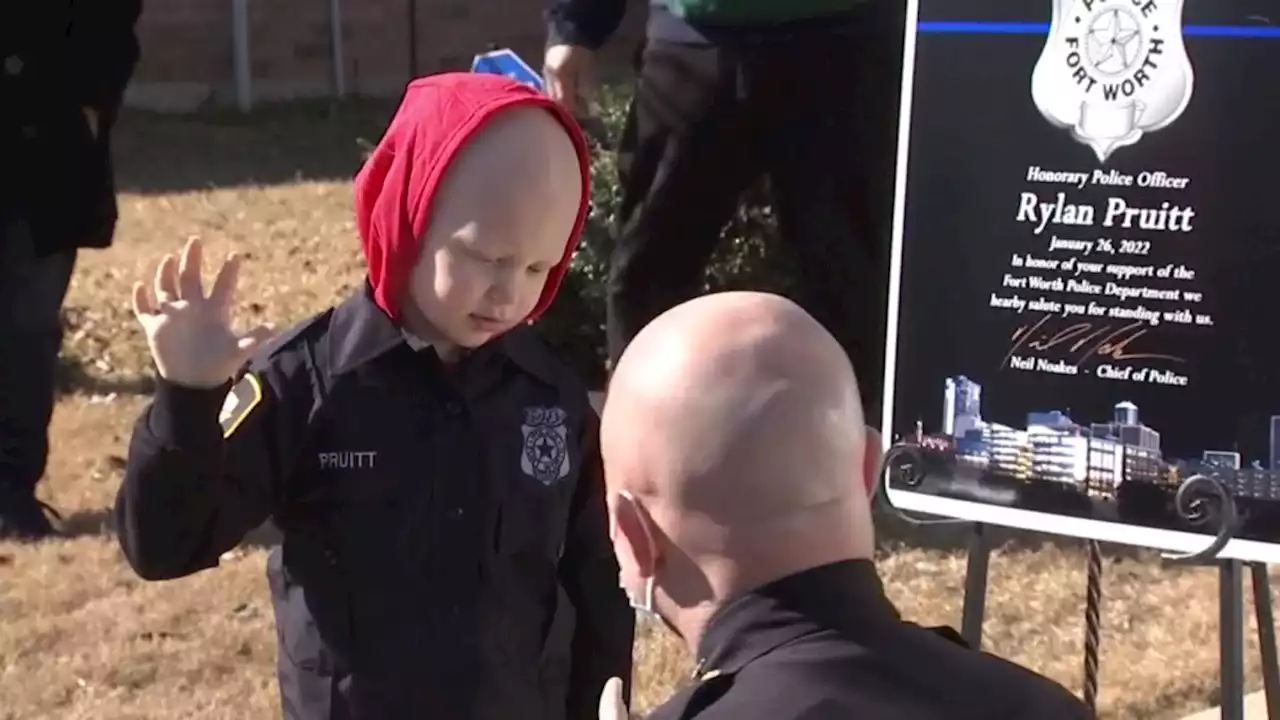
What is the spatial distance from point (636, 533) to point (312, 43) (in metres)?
13.1

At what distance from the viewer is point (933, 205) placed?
3.56m

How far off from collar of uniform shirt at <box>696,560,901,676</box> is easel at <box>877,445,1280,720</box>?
161 cm

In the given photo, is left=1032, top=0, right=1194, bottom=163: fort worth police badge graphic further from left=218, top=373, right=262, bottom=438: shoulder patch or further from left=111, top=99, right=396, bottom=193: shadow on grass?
left=111, top=99, right=396, bottom=193: shadow on grass

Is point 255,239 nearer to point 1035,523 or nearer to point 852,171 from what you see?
point 852,171

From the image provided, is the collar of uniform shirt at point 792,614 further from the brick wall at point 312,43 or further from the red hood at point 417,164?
the brick wall at point 312,43

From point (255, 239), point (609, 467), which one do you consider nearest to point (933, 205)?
point (609, 467)

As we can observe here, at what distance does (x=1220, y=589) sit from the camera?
10.8 ft

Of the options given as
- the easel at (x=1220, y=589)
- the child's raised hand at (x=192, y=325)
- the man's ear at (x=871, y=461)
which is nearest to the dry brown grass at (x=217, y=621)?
the easel at (x=1220, y=589)

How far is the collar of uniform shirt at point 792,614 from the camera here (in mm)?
1753

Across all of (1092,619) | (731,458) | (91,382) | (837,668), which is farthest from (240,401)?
(91,382)

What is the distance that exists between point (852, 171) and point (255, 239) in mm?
5732

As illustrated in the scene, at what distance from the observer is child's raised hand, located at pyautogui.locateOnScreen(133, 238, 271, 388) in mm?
2301

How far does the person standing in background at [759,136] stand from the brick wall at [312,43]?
9689mm
